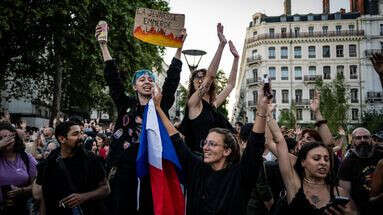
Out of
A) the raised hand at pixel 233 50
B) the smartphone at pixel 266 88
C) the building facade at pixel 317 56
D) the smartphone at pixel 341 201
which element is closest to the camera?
the smartphone at pixel 341 201

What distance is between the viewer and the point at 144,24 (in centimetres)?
518

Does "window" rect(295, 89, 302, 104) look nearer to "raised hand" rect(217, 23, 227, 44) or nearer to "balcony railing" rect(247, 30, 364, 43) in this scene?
"balcony railing" rect(247, 30, 364, 43)

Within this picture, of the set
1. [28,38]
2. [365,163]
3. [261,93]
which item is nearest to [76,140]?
[261,93]

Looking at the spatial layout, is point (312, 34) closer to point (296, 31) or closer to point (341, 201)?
point (296, 31)

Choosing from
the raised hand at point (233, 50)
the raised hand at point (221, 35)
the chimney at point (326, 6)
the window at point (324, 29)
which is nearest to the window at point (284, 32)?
the window at point (324, 29)

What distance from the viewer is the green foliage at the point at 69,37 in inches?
736

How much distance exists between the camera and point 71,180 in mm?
4781

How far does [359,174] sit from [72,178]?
3.33 m

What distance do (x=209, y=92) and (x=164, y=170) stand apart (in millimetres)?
1288

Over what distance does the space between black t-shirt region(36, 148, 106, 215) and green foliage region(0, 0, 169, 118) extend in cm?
1422

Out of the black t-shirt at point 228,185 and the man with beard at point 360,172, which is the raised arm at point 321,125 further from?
the black t-shirt at point 228,185

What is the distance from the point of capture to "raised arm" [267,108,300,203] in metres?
4.01

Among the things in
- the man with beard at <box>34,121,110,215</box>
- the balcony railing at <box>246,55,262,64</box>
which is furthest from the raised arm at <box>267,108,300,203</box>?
the balcony railing at <box>246,55,262,64</box>

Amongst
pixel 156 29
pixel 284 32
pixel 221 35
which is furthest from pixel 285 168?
pixel 284 32
